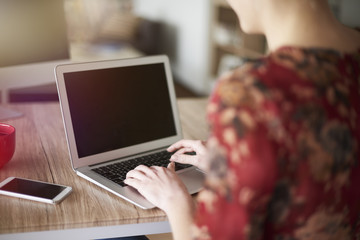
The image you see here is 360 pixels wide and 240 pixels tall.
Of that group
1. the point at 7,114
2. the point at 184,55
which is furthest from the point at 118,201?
the point at 184,55

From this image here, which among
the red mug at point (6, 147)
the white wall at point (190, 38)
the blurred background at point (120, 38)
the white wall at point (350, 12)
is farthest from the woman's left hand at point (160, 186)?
the white wall at point (190, 38)

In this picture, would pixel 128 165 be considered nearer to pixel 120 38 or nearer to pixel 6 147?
pixel 6 147

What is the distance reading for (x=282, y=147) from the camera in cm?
58

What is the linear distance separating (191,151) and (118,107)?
244 millimetres

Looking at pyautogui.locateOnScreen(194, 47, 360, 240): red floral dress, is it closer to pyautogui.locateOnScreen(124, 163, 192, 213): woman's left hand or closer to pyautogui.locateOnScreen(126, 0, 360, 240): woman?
pyautogui.locateOnScreen(126, 0, 360, 240): woman

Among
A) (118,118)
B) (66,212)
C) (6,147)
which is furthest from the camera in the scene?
(118,118)

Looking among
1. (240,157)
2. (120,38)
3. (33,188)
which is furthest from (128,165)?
(120,38)

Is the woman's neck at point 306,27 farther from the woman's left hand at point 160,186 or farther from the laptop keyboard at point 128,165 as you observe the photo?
the laptop keyboard at point 128,165

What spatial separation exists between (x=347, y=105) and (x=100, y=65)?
2.31 ft

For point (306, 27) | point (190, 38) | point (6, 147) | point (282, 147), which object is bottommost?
point (190, 38)

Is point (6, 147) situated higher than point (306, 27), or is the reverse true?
point (306, 27)

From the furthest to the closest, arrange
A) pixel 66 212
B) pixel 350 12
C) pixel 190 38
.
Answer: pixel 190 38 < pixel 350 12 < pixel 66 212

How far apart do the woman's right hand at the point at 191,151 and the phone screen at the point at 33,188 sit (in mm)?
323

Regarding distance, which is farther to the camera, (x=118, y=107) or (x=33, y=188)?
(x=118, y=107)
